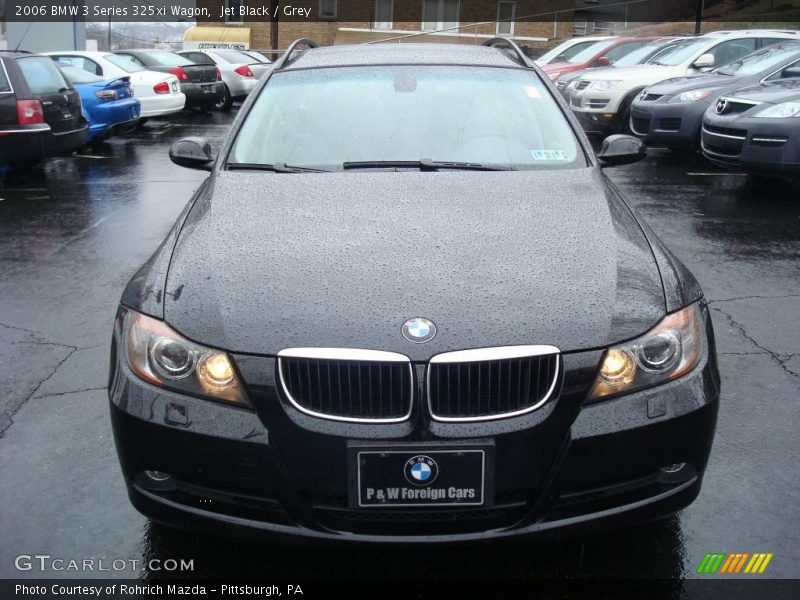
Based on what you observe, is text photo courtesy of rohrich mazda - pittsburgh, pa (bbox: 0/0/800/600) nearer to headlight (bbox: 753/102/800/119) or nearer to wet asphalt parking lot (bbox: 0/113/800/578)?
wet asphalt parking lot (bbox: 0/113/800/578)

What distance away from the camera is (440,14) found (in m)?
42.6

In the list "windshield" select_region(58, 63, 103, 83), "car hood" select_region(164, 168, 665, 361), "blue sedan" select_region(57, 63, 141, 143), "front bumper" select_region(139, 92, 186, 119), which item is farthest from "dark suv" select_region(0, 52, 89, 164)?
"car hood" select_region(164, 168, 665, 361)

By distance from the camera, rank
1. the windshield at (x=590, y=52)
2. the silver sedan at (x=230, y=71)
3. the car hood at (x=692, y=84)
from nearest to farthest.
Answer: the car hood at (x=692, y=84), the windshield at (x=590, y=52), the silver sedan at (x=230, y=71)

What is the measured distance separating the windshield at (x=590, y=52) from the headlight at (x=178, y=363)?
1611 cm

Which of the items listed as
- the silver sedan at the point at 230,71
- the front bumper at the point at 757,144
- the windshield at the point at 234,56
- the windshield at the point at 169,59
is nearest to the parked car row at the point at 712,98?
the front bumper at the point at 757,144

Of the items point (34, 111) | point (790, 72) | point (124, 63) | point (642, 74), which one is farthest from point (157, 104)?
point (790, 72)

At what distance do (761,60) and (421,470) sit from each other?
10337 mm

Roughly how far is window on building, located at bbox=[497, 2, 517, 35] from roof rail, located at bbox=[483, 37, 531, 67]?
3821 cm

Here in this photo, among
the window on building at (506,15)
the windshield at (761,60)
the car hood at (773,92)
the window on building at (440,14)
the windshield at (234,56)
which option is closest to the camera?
the car hood at (773,92)

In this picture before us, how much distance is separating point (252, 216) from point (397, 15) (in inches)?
1619

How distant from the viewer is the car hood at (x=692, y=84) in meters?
10.6

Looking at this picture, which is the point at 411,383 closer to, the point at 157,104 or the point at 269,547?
the point at 269,547

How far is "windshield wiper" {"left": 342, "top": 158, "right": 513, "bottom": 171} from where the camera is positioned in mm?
3682

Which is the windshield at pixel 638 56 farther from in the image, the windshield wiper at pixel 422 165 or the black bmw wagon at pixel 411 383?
the black bmw wagon at pixel 411 383
